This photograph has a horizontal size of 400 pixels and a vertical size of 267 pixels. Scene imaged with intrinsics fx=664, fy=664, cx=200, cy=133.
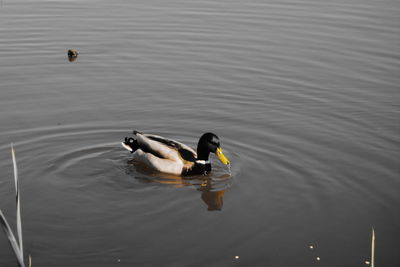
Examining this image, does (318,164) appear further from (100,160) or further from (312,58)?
(312,58)

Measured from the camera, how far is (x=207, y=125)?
1234 cm

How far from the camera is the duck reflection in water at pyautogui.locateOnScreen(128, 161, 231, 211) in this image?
9945 mm

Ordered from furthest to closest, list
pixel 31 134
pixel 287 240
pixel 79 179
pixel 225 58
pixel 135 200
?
pixel 225 58
pixel 31 134
pixel 79 179
pixel 135 200
pixel 287 240

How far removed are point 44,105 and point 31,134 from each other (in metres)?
1.48

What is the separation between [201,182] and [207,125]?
80.3 inches

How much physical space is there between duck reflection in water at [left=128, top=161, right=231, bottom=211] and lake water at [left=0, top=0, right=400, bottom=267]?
4cm

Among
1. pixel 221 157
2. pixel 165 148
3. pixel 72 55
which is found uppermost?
pixel 72 55

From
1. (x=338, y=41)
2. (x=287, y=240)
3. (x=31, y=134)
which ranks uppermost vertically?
(x=338, y=41)

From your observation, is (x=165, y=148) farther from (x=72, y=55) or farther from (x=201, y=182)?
(x=72, y=55)

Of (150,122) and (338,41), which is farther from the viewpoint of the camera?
(338,41)

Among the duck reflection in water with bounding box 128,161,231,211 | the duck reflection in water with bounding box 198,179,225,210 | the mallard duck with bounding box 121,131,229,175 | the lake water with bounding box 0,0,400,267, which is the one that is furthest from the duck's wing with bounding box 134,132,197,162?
the duck reflection in water with bounding box 198,179,225,210

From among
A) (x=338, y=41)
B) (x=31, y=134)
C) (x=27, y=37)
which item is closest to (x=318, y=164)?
(x=31, y=134)

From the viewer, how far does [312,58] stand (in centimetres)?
1586

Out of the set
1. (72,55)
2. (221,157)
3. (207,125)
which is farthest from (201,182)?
(72,55)
